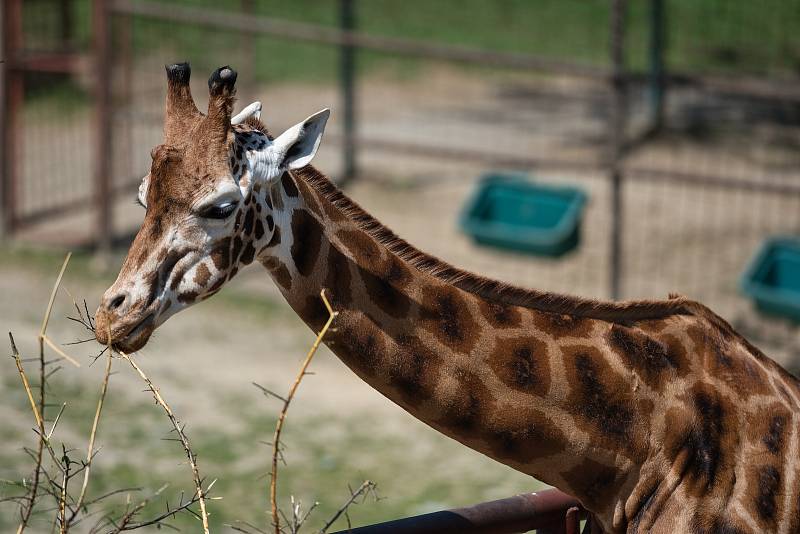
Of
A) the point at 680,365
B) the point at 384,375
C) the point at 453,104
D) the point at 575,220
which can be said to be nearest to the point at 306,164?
the point at 384,375

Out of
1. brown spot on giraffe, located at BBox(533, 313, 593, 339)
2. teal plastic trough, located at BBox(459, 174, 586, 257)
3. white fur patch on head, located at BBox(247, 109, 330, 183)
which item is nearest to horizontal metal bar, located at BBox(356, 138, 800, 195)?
teal plastic trough, located at BBox(459, 174, 586, 257)

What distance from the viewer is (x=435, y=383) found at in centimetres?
332

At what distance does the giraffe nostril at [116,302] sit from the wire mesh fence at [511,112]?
6.20 m

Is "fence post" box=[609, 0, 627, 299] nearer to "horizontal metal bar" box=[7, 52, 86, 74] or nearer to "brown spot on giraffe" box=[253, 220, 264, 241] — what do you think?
"horizontal metal bar" box=[7, 52, 86, 74]

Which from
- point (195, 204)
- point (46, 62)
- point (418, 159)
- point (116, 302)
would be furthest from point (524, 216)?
point (116, 302)

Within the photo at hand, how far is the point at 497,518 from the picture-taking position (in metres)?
3.23

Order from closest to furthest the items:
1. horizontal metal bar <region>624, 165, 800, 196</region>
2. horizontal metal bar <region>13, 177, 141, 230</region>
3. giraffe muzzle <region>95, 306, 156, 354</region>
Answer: giraffe muzzle <region>95, 306, 156, 354</region> < horizontal metal bar <region>624, 165, 800, 196</region> < horizontal metal bar <region>13, 177, 141, 230</region>

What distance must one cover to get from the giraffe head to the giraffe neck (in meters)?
0.13

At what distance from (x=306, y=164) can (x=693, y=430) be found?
4.02 feet

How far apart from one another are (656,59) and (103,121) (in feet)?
18.7

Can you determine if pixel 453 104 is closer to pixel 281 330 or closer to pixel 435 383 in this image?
pixel 281 330

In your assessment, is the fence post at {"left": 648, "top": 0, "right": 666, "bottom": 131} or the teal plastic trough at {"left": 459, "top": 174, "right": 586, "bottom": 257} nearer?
the teal plastic trough at {"left": 459, "top": 174, "right": 586, "bottom": 257}

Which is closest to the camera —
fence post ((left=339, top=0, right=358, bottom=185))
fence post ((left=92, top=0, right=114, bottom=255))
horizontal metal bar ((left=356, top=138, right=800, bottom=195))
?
horizontal metal bar ((left=356, top=138, right=800, bottom=195))

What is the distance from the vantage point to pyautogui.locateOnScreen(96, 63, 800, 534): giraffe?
10.8 feet
